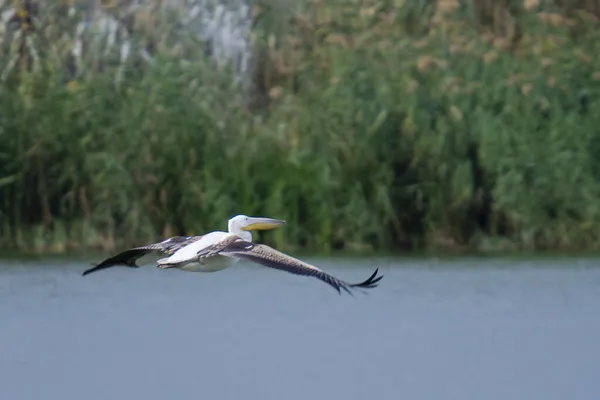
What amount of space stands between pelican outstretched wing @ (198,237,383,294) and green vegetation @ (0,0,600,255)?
15.1 feet

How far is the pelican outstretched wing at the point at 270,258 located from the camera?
6.67 metres

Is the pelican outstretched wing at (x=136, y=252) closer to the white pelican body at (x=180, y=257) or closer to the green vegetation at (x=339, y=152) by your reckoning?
the white pelican body at (x=180, y=257)

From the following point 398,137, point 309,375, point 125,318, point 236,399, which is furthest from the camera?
point 398,137

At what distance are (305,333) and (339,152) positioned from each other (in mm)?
1801

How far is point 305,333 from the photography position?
11.3 meters

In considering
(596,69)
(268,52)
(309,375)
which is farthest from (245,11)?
(309,375)

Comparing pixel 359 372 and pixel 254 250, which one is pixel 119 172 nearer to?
pixel 359 372

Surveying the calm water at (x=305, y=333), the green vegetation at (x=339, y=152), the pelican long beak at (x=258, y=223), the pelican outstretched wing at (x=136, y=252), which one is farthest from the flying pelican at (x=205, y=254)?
the green vegetation at (x=339, y=152)

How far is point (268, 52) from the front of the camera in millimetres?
13812

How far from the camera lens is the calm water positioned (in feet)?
33.2

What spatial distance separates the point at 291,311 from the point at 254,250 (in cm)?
445

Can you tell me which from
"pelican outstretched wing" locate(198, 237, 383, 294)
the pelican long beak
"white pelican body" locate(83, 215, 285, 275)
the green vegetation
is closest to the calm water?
the green vegetation

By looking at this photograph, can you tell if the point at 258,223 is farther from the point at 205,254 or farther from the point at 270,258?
the point at 270,258

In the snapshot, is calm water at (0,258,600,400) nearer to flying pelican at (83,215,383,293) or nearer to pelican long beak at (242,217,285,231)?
pelican long beak at (242,217,285,231)
